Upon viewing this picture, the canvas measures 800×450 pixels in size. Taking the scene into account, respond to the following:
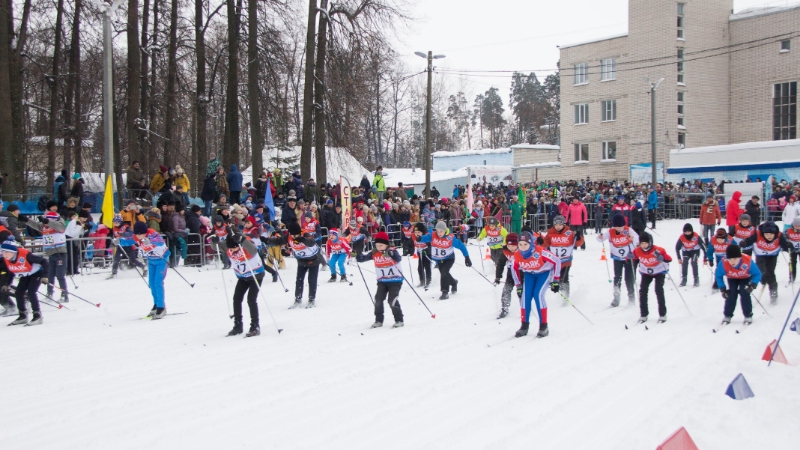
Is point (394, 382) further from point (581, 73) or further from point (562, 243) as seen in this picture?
point (581, 73)

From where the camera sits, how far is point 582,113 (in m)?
45.4

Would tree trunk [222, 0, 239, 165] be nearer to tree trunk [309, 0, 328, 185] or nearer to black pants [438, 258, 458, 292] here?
tree trunk [309, 0, 328, 185]

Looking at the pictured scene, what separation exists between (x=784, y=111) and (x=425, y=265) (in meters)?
35.4

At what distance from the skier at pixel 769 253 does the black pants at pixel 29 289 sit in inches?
497

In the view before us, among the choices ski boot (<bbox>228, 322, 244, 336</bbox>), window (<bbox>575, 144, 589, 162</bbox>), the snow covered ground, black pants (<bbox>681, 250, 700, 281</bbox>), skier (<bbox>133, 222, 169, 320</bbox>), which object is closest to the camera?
the snow covered ground

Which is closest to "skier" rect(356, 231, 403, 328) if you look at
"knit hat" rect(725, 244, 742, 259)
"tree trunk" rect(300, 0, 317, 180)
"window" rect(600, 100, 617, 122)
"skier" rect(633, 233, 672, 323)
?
"skier" rect(633, 233, 672, 323)

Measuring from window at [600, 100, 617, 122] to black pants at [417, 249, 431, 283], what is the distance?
3265cm

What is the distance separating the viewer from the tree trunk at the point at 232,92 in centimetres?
2264

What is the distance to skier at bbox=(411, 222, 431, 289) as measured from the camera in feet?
46.6

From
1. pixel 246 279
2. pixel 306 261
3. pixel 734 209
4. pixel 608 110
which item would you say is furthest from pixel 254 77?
pixel 608 110

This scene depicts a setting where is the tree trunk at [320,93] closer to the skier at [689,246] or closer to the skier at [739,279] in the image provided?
the skier at [689,246]

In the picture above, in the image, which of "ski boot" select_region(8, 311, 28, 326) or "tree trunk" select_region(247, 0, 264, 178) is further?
"tree trunk" select_region(247, 0, 264, 178)

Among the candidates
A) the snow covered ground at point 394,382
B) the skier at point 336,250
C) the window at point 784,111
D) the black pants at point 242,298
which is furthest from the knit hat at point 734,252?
the window at point 784,111

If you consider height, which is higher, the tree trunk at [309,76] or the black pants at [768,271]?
the tree trunk at [309,76]
